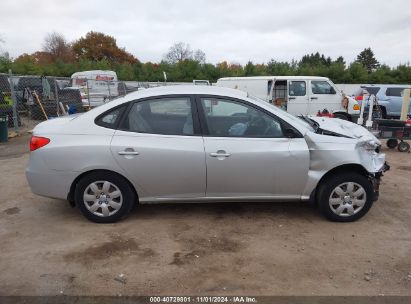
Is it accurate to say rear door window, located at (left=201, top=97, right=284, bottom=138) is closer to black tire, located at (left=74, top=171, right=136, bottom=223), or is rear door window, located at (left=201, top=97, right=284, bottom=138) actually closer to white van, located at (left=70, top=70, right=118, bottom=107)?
black tire, located at (left=74, top=171, right=136, bottom=223)

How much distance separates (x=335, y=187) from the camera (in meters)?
4.29

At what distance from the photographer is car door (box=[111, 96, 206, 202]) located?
4148 millimetres

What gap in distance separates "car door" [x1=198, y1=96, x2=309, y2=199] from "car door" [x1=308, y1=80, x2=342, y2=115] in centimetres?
879

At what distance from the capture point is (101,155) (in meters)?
4.14

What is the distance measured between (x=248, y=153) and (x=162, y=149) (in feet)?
3.20

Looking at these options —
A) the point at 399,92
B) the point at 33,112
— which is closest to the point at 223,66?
the point at 399,92

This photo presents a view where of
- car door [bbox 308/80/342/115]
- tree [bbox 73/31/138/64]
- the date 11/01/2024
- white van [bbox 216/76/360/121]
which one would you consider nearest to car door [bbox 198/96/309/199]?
the date 11/01/2024

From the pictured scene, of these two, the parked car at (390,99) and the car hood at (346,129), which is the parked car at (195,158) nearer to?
the car hood at (346,129)

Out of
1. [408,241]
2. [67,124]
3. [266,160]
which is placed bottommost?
[408,241]

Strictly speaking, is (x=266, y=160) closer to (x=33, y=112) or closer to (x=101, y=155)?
(x=101, y=155)

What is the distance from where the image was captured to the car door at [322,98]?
1241 centimetres

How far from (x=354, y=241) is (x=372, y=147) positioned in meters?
1.17

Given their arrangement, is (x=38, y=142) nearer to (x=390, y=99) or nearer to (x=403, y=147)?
(x=403, y=147)

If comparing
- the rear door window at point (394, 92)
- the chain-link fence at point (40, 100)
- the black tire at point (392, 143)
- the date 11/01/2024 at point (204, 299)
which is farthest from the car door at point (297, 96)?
the date 11/01/2024 at point (204, 299)
